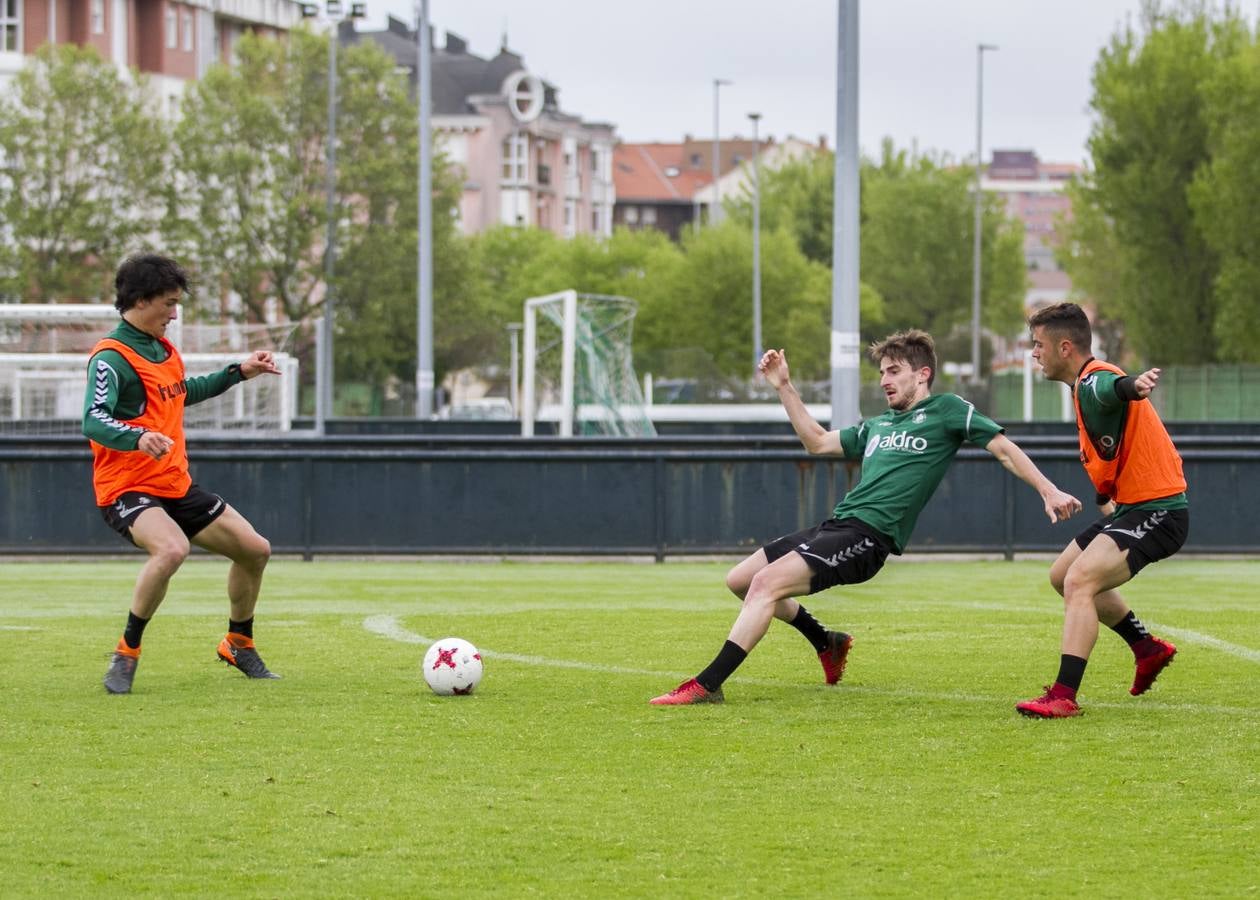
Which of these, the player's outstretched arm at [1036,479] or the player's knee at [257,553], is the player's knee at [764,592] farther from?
the player's knee at [257,553]

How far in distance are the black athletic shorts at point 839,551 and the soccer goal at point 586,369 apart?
18265mm

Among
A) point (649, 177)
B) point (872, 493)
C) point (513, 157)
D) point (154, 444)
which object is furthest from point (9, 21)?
point (649, 177)

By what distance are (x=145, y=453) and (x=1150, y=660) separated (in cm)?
461

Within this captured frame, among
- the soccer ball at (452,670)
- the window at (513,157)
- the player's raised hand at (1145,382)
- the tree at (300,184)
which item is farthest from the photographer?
the window at (513,157)

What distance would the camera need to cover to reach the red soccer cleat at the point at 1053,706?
8508 mm

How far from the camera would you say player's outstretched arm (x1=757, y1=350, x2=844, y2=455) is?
8969 mm

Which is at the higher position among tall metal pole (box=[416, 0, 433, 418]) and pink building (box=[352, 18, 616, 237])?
pink building (box=[352, 18, 616, 237])

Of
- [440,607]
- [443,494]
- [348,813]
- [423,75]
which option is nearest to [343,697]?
[348,813]

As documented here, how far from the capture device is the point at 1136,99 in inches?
2116

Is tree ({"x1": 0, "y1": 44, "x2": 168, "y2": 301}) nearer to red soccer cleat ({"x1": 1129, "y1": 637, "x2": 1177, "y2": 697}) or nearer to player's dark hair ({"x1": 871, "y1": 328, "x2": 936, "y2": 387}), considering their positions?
player's dark hair ({"x1": 871, "y1": 328, "x2": 936, "y2": 387})

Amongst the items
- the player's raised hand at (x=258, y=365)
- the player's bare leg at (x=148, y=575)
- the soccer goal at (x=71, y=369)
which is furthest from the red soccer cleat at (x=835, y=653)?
the soccer goal at (x=71, y=369)

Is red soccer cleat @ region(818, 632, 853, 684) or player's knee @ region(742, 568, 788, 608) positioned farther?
red soccer cleat @ region(818, 632, 853, 684)

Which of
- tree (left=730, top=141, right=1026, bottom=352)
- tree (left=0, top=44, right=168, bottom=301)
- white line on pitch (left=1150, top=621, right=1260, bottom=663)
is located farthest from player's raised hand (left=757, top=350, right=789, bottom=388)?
tree (left=730, top=141, right=1026, bottom=352)

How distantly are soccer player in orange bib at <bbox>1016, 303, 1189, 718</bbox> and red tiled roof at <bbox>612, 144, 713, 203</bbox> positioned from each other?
439 feet
